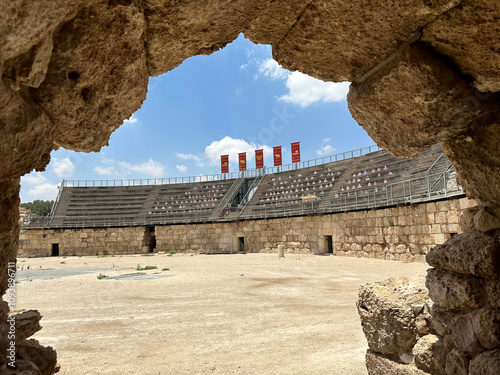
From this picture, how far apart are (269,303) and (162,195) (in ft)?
92.3

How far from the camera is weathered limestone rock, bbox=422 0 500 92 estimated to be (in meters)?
1.90

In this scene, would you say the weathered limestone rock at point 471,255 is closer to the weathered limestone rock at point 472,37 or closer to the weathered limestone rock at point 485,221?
the weathered limestone rock at point 485,221

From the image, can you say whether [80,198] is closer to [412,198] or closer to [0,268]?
[412,198]

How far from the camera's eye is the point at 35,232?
26.8 metres

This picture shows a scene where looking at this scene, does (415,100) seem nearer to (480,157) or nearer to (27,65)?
(480,157)

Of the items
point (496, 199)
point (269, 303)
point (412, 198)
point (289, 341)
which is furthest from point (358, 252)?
point (496, 199)

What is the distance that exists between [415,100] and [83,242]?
94.6 feet

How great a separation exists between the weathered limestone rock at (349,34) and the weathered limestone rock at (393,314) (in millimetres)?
2015

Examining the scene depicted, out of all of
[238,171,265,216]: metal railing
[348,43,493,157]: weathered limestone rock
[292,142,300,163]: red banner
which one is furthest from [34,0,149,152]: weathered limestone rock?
[292,142,300,163]: red banner

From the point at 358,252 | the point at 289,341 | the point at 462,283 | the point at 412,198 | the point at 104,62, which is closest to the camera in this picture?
the point at 104,62

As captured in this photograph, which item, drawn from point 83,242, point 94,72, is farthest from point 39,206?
point 94,72

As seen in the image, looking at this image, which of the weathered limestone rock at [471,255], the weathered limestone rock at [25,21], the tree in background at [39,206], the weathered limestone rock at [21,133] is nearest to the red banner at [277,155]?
the weathered limestone rock at [471,255]

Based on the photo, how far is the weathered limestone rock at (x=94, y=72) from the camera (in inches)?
69.3

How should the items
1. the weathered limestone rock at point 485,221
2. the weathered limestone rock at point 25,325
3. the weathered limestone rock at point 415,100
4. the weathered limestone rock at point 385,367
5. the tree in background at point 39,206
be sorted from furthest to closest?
1. the tree in background at point 39,206
2. the weathered limestone rock at point 385,367
3. the weathered limestone rock at point 485,221
4. the weathered limestone rock at point 25,325
5. the weathered limestone rock at point 415,100
